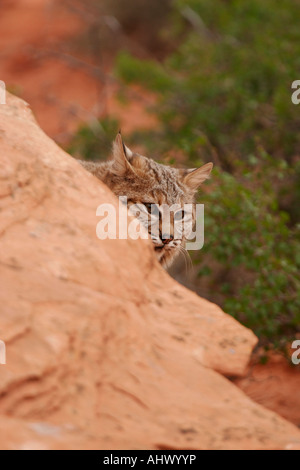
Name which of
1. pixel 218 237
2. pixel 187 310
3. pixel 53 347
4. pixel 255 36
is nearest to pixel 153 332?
pixel 187 310

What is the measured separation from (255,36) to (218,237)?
546 centimetres

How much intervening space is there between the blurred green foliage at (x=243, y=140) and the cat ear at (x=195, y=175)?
0.97 metres

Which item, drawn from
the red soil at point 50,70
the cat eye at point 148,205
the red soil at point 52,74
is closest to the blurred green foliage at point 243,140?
the cat eye at point 148,205

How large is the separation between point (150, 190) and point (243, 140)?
5676 mm

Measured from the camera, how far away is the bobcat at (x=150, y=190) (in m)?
4.69

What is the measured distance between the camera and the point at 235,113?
1041 cm

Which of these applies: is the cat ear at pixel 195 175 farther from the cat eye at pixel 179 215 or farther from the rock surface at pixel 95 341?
the rock surface at pixel 95 341

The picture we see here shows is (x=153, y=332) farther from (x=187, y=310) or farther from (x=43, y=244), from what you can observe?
(x=43, y=244)

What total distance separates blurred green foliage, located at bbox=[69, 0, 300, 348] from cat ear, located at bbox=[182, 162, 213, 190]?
0.97 metres

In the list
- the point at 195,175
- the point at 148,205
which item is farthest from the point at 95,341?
the point at 195,175

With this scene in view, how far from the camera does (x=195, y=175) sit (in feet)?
17.2

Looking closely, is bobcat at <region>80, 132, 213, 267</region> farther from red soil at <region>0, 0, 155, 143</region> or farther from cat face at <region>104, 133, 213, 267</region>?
red soil at <region>0, 0, 155, 143</region>

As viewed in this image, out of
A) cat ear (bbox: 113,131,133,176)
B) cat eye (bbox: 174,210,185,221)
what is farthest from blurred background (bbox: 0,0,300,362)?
→ cat ear (bbox: 113,131,133,176)

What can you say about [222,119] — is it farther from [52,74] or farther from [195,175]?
[52,74]
